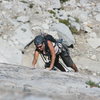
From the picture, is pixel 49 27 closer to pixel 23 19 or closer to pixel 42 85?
pixel 23 19

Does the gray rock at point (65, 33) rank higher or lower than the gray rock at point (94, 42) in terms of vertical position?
higher

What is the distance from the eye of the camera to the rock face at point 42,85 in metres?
5.12

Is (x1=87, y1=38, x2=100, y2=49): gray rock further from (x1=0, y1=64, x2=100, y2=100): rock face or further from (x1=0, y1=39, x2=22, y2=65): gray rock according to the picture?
(x1=0, y1=64, x2=100, y2=100): rock face

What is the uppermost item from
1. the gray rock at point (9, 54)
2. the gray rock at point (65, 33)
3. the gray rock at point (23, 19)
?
the gray rock at point (23, 19)

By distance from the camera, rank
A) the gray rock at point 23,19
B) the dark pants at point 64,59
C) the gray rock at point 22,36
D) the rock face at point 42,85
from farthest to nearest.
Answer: the gray rock at point 23,19 → the gray rock at point 22,36 → the dark pants at point 64,59 → the rock face at point 42,85

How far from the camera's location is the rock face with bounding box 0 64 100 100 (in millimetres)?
5121

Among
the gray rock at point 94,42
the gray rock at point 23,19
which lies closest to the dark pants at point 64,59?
the gray rock at point 94,42

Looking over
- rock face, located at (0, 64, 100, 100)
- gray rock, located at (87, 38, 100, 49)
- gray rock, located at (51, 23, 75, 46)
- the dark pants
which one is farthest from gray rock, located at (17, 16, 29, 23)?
rock face, located at (0, 64, 100, 100)

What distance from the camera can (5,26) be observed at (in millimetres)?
18391

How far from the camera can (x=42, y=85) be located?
6.83 meters

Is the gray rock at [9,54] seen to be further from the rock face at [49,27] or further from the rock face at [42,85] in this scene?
the rock face at [42,85]

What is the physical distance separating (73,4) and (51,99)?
51.6 feet

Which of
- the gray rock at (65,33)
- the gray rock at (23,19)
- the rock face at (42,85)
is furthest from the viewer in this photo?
the gray rock at (23,19)

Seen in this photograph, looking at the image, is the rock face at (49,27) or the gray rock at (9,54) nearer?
the gray rock at (9,54)
